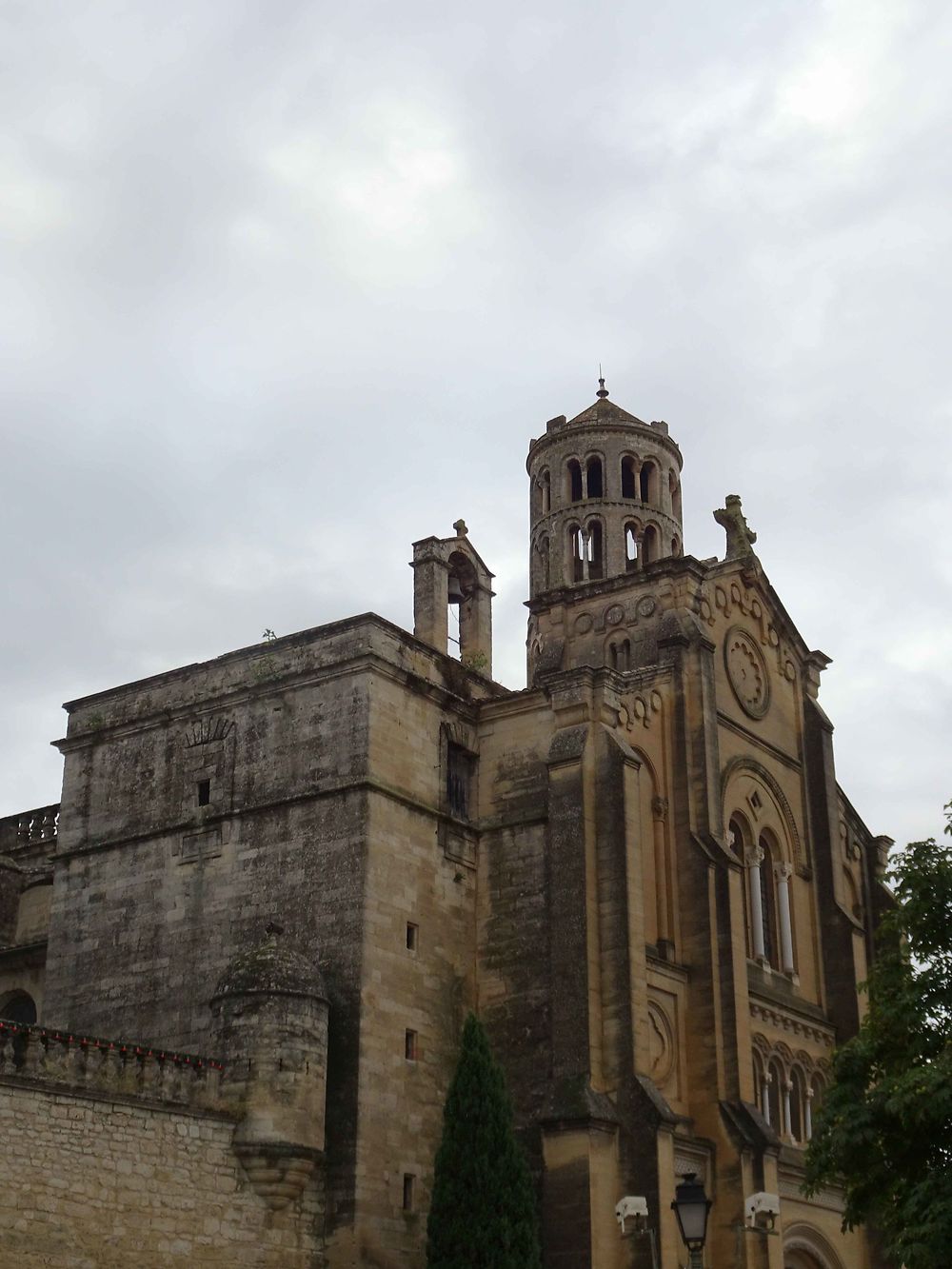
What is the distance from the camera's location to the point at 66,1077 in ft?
84.6

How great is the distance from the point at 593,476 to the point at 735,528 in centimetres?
601

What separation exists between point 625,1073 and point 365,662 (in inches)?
357

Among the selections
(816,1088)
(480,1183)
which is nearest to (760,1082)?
(816,1088)

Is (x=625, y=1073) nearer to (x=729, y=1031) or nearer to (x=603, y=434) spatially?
A: (x=729, y=1031)

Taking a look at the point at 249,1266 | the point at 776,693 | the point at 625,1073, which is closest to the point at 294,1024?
the point at 249,1266

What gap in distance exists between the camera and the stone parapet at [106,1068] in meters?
25.2

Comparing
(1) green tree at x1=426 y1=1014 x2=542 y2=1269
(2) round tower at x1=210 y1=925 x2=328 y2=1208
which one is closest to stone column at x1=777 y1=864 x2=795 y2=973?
(1) green tree at x1=426 y1=1014 x2=542 y2=1269

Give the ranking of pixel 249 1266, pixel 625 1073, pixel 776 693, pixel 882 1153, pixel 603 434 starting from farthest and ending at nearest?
pixel 603 434, pixel 776 693, pixel 625 1073, pixel 249 1266, pixel 882 1153

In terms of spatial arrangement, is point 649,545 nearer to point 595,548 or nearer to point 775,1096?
point 595,548

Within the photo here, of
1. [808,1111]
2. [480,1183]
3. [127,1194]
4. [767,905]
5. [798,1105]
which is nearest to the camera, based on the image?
[127,1194]

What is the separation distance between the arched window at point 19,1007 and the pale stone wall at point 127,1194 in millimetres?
10470

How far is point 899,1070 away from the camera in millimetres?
23938

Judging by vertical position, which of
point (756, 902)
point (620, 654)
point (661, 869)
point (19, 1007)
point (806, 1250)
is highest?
point (620, 654)

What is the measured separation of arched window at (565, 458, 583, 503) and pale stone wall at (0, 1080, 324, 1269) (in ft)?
75.2
